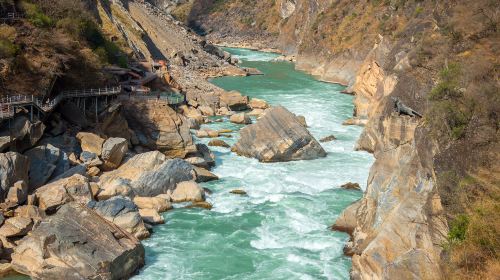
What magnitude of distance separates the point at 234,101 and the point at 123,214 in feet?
101

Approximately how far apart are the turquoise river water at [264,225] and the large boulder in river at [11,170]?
768 cm

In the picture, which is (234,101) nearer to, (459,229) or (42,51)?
(42,51)

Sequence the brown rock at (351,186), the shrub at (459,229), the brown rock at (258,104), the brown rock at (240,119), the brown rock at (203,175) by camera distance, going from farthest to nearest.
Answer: the brown rock at (258,104)
the brown rock at (240,119)
the brown rock at (203,175)
the brown rock at (351,186)
the shrub at (459,229)

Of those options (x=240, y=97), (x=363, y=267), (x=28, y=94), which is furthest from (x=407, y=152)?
(x=240, y=97)

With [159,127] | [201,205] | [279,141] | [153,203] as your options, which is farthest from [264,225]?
[159,127]

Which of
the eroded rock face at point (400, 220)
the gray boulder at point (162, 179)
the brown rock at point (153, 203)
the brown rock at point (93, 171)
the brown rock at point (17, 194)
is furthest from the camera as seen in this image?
the brown rock at point (93, 171)

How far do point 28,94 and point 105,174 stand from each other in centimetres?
684

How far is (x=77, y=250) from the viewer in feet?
73.5

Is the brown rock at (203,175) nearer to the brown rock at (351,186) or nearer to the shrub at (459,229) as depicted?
the brown rock at (351,186)

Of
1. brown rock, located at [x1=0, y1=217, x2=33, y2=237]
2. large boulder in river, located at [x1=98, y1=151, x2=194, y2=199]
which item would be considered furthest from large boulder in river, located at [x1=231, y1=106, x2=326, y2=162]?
brown rock, located at [x1=0, y1=217, x2=33, y2=237]

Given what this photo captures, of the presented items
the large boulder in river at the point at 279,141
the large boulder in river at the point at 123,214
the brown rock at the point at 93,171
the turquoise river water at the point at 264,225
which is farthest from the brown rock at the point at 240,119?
the large boulder in river at the point at 123,214

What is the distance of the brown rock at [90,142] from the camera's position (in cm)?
3491

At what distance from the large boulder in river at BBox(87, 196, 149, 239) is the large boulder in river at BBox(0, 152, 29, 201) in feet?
13.4

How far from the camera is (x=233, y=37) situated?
147250 mm
